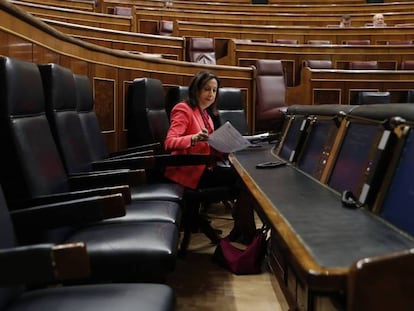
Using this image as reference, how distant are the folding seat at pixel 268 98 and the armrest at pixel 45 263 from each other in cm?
217

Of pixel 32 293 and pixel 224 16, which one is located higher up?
pixel 224 16

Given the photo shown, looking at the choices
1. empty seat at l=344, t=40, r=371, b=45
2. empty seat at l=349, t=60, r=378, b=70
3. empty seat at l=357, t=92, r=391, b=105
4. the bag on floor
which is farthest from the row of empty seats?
empty seat at l=344, t=40, r=371, b=45

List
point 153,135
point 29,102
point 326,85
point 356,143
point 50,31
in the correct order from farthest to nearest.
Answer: point 326,85 < point 153,135 < point 50,31 < point 29,102 < point 356,143

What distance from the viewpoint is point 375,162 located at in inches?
25.8

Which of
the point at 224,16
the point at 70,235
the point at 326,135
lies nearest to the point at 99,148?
the point at 70,235

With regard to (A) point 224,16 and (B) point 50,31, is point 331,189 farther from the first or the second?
(A) point 224,16

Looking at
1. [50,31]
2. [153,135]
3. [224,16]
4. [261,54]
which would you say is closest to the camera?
[50,31]

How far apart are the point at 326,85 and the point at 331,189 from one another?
6.55ft

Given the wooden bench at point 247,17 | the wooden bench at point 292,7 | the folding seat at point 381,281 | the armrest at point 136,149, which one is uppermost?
the wooden bench at point 292,7

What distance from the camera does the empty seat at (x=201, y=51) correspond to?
321cm

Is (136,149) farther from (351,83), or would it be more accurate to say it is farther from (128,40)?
(351,83)

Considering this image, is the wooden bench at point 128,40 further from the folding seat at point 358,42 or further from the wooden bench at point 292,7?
the wooden bench at point 292,7

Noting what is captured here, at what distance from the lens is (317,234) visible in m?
0.53

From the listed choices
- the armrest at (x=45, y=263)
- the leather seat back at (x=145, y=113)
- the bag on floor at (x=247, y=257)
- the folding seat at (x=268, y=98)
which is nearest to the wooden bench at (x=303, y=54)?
the folding seat at (x=268, y=98)
